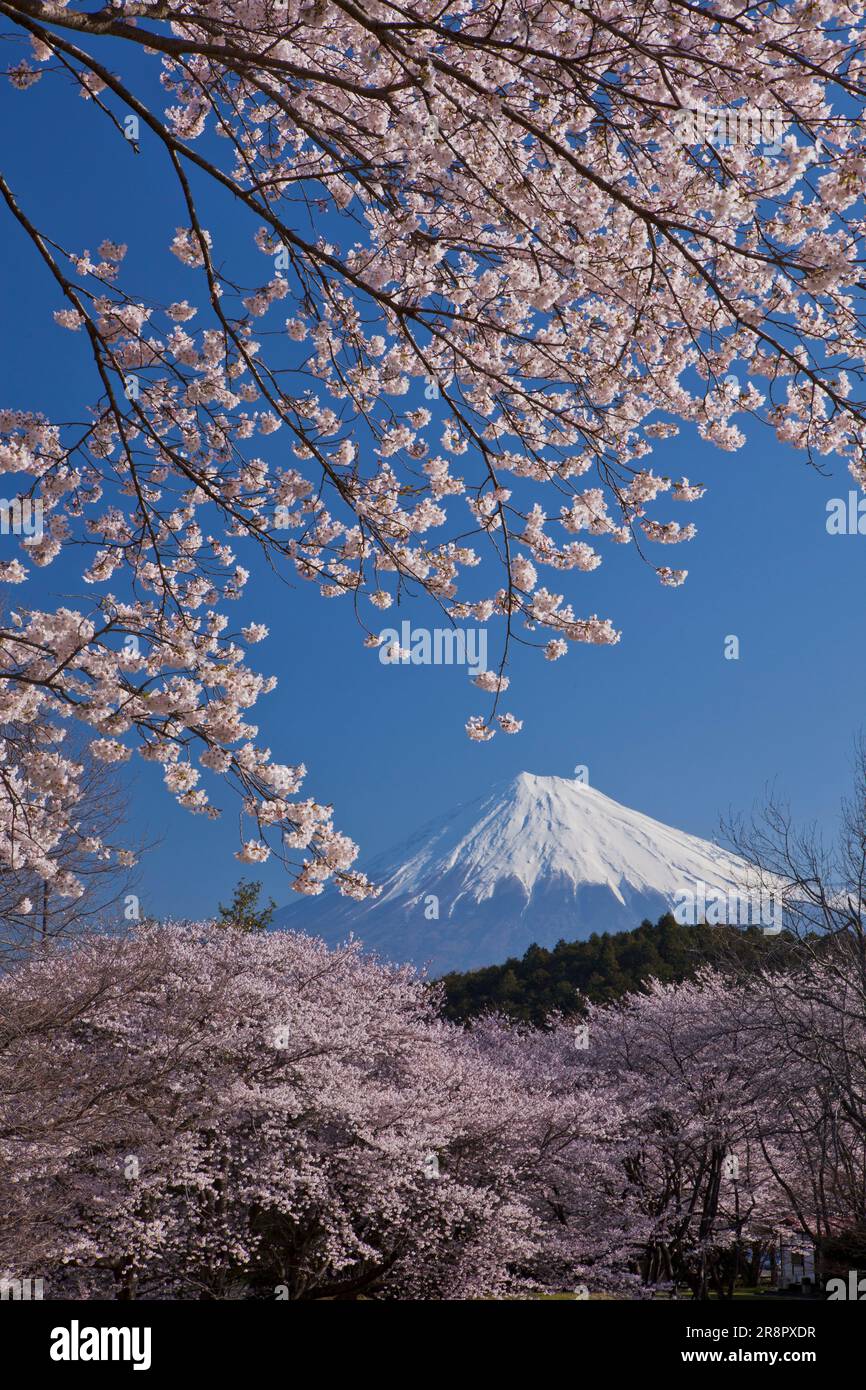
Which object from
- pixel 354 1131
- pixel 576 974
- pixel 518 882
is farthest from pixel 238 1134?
pixel 518 882

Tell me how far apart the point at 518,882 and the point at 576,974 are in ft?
Answer: 240

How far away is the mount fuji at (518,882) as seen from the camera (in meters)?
89.1

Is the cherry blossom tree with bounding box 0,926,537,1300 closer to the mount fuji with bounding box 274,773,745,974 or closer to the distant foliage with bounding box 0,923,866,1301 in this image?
the distant foliage with bounding box 0,923,866,1301

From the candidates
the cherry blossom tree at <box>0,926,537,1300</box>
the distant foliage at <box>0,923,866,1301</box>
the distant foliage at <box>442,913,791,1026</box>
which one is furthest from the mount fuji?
the cherry blossom tree at <box>0,926,537,1300</box>

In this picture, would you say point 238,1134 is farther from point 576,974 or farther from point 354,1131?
point 576,974

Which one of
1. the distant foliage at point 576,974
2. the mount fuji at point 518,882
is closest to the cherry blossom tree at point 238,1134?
the distant foliage at point 576,974

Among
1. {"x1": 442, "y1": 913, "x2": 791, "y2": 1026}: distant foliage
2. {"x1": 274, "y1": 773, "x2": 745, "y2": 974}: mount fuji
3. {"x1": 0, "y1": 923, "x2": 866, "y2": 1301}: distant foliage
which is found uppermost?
{"x1": 274, "y1": 773, "x2": 745, "y2": 974}: mount fuji

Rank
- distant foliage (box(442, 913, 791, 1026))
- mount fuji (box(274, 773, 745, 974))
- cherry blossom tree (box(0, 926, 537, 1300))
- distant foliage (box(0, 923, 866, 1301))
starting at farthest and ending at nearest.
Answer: mount fuji (box(274, 773, 745, 974))
distant foliage (box(442, 913, 791, 1026))
distant foliage (box(0, 923, 866, 1301))
cherry blossom tree (box(0, 926, 537, 1300))

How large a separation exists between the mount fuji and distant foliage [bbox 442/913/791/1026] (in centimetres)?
5875

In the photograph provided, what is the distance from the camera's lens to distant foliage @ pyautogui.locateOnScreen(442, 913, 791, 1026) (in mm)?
23156

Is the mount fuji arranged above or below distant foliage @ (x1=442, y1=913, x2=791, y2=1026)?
above

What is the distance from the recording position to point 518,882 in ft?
319

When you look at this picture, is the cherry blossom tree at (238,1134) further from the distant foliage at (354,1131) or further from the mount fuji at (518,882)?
the mount fuji at (518,882)
